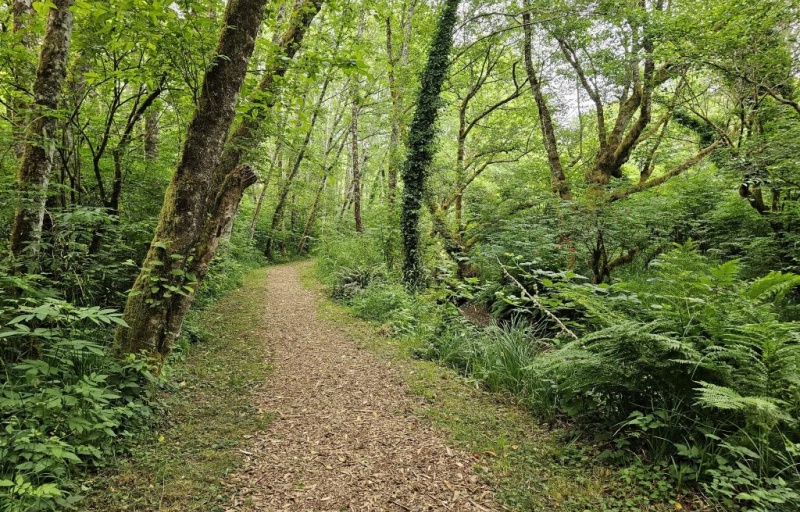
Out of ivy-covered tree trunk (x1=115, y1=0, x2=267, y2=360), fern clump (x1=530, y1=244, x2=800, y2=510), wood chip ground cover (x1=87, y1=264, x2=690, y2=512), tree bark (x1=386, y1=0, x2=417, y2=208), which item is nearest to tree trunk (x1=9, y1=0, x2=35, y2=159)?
ivy-covered tree trunk (x1=115, y1=0, x2=267, y2=360)

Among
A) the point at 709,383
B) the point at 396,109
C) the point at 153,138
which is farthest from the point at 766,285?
the point at 396,109

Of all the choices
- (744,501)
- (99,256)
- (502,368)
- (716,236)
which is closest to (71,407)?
(99,256)

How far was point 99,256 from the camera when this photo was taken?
181 inches

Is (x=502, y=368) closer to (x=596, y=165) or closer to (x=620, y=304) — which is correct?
(x=620, y=304)

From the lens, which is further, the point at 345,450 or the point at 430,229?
the point at 430,229

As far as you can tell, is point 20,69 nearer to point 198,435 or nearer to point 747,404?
point 198,435

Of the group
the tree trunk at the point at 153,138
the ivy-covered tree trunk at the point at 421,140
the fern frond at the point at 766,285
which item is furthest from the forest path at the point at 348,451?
the tree trunk at the point at 153,138

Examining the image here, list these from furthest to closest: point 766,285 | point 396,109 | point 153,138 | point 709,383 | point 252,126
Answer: point 396,109 → point 153,138 → point 252,126 → point 766,285 → point 709,383

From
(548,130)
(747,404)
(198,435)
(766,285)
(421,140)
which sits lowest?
(198,435)

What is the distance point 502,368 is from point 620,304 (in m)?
1.68

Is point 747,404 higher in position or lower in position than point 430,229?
lower

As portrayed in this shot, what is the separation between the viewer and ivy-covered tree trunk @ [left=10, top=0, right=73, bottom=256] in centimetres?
373

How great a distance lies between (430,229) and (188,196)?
296 inches

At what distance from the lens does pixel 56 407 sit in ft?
8.74
